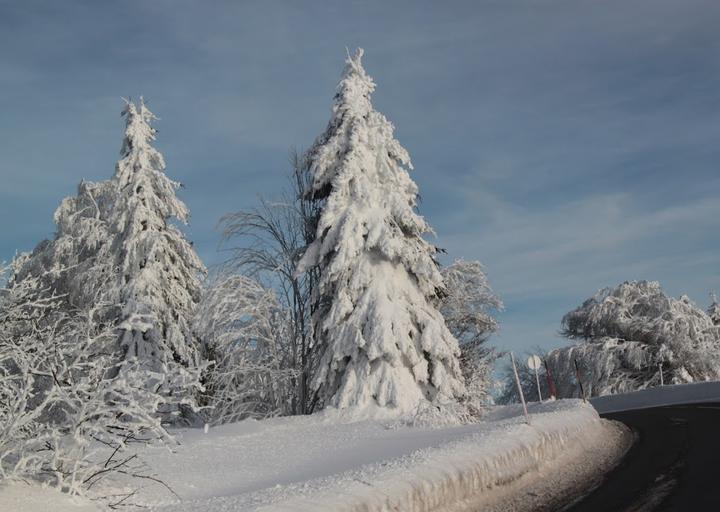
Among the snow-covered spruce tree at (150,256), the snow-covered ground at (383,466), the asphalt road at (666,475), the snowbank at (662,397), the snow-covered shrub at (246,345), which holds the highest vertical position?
the snow-covered spruce tree at (150,256)

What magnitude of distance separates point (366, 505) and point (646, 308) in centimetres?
4447

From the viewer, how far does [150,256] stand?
25047 millimetres

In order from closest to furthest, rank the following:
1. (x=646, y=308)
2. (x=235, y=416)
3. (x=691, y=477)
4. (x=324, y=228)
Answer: (x=691, y=477)
(x=324, y=228)
(x=235, y=416)
(x=646, y=308)

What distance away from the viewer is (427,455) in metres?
9.76

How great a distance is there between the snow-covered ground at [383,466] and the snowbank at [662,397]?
38.3ft

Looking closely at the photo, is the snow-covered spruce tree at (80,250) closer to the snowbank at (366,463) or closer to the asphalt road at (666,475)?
the snowbank at (366,463)

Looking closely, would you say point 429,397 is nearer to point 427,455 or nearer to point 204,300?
point 204,300

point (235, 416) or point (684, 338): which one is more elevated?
point (684, 338)

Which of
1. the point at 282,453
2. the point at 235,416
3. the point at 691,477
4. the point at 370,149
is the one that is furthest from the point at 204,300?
the point at 691,477

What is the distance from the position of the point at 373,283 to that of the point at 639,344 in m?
31.5

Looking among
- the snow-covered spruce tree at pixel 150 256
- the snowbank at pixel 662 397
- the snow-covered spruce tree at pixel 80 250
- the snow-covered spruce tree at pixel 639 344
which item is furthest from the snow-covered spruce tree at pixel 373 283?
the snow-covered spruce tree at pixel 639 344

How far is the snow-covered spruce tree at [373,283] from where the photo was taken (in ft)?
61.1

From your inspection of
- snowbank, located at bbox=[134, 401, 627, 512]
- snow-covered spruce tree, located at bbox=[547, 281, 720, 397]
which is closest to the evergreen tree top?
snowbank, located at bbox=[134, 401, 627, 512]

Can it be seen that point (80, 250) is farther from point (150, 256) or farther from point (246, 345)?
point (246, 345)
